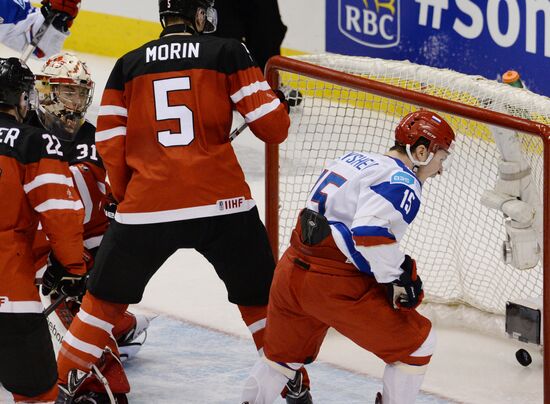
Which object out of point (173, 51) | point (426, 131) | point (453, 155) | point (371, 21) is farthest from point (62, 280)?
point (371, 21)

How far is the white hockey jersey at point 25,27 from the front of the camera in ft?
18.7

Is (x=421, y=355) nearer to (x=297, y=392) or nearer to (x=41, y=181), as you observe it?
(x=297, y=392)

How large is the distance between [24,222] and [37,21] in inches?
88.3

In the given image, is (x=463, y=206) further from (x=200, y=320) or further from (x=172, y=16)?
(x=172, y=16)

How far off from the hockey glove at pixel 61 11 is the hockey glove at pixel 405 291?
263 cm

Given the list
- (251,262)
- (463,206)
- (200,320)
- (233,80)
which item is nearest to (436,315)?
(463,206)

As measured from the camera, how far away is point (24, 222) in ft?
11.9

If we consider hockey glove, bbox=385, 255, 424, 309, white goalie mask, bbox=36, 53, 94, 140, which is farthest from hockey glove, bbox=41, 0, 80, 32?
hockey glove, bbox=385, 255, 424, 309

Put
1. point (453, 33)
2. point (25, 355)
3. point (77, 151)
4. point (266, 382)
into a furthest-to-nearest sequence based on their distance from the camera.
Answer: point (453, 33), point (77, 151), point (266, 382), point (25, 355)

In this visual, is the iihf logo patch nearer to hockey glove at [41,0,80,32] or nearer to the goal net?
the goal net

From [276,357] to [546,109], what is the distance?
137 centimetres

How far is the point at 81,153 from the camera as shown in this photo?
166 inches

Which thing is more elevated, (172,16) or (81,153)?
(172,16)

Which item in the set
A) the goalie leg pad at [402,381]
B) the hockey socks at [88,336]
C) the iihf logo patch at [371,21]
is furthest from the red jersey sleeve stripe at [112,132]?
the iihf logo patch at [371,21]
